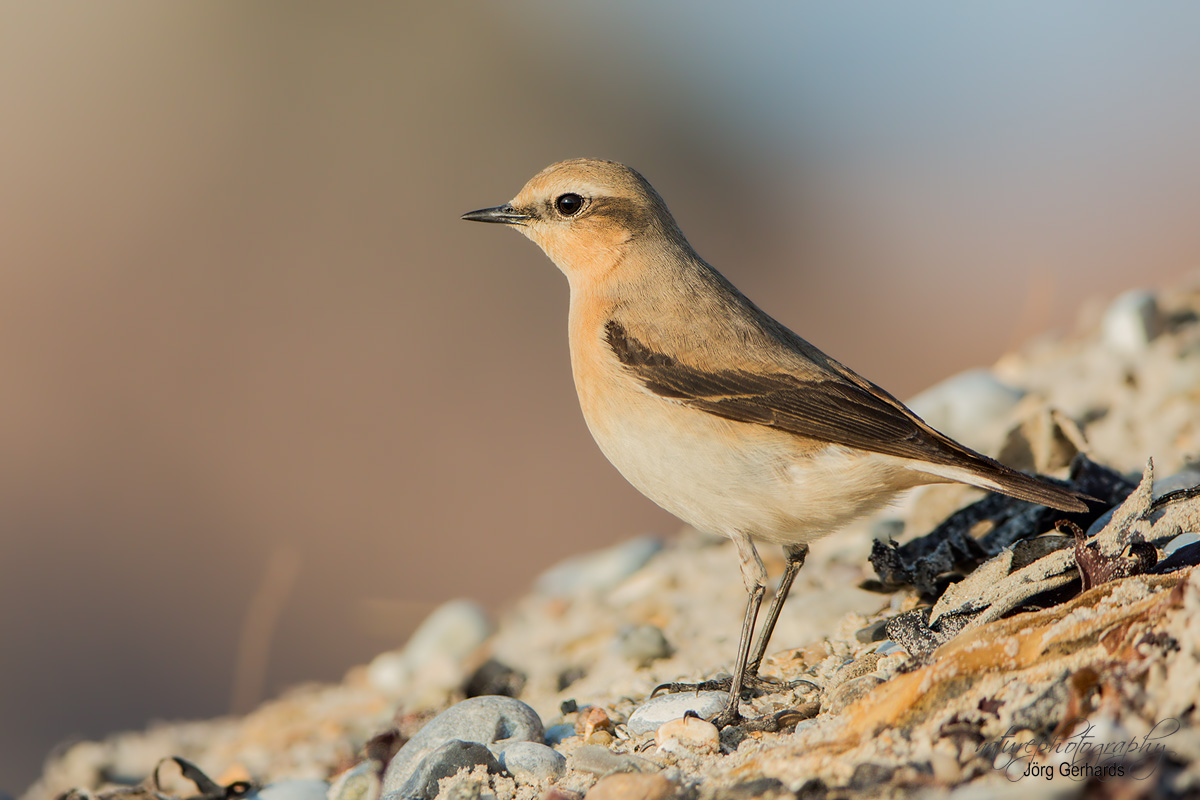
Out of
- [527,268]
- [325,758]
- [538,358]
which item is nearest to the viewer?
[325,758]

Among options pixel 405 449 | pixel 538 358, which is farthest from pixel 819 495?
pixel 538 358

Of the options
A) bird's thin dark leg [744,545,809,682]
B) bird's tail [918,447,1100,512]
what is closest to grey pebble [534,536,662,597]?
bird's thin dark leg [744,545,809,682]

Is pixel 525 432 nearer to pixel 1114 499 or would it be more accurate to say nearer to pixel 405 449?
pixel 405 449

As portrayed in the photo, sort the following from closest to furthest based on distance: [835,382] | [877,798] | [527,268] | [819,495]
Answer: [877,798]
[819,495]
[835,382]
[527,268]

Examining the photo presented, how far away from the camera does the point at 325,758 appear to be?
4.80 meters

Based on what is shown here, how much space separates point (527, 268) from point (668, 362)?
17.6 metres

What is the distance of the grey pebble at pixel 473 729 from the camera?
361 cm

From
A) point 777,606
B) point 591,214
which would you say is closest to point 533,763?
point 777,606

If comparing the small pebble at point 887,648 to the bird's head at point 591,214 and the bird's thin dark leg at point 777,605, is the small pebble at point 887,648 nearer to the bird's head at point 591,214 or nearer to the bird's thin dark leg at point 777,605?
the bird's thin dark leg at point 777,605

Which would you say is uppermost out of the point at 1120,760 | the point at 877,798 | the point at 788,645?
the point at 788,645

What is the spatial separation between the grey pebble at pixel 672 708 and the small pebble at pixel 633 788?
0.81 meters

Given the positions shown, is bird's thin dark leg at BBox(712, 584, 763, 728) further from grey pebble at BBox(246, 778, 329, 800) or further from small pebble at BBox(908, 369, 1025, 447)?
small pebble at BBox(908, 369, 1025, 447)

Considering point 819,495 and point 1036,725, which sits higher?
point 819,495

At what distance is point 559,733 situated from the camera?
384cm
